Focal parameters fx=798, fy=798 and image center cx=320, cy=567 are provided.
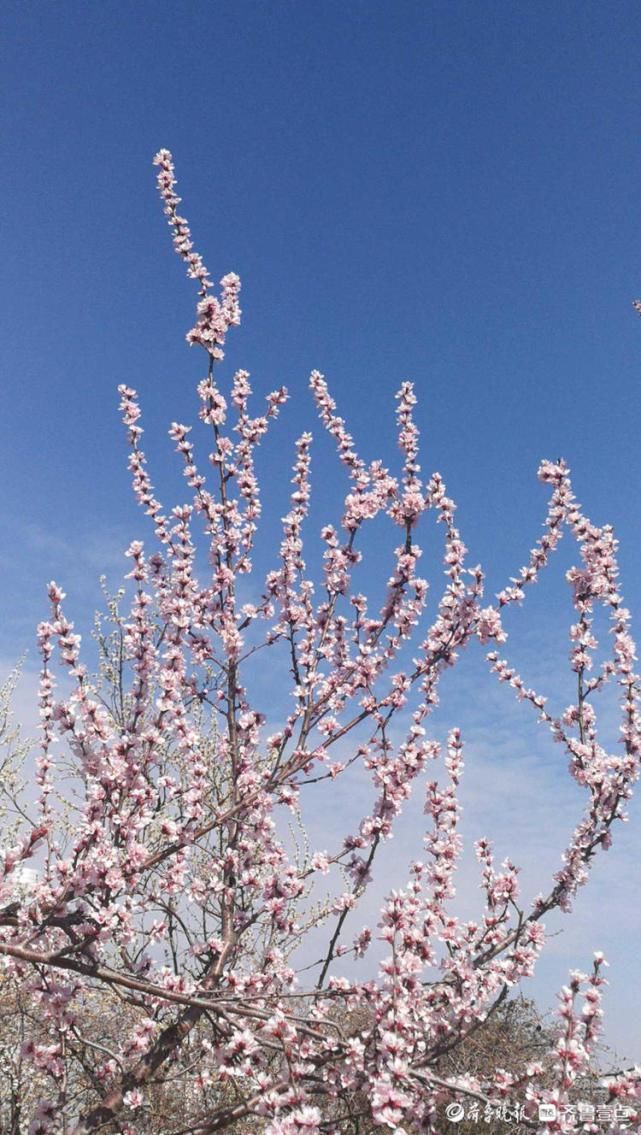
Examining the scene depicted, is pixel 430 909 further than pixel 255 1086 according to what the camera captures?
Yes

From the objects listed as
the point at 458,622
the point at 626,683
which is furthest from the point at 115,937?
the point at 626,683

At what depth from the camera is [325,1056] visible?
463 cm

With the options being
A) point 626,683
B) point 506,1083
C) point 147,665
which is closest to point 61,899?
point 147,665

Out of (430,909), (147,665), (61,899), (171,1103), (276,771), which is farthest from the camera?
(171,1103)

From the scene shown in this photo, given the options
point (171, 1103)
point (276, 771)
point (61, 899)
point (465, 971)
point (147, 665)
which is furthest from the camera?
point (171, 1103)

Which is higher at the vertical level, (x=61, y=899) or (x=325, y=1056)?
(x=61, y=899)

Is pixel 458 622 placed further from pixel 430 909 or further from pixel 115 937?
pixel 115 937

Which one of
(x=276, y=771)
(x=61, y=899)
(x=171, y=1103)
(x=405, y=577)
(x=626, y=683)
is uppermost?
(x=405, y=577)

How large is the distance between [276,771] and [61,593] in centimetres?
206

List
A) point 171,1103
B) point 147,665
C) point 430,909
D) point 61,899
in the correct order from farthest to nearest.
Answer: point 171,1103
point 147,665
point 430,909
point 61,899

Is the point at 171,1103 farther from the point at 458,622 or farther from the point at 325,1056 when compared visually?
the point at 458,622

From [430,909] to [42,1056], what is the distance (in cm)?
269

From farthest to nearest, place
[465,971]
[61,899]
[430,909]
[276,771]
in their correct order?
[276,771] < [430,909] < [465,971] < [61,899]

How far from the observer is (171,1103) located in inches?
335
